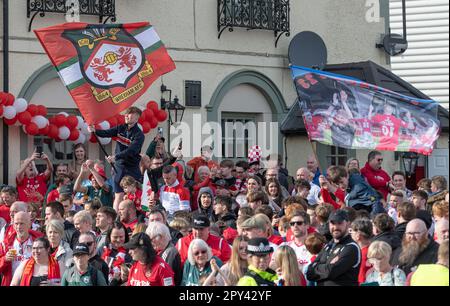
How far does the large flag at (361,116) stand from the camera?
1300cm

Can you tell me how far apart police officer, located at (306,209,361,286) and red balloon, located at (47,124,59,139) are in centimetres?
991

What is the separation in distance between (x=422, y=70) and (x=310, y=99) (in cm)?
1235

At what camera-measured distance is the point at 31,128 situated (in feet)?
62.0

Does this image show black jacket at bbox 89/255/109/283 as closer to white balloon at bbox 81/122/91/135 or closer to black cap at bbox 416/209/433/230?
black cap at bbox 416/209/433/230

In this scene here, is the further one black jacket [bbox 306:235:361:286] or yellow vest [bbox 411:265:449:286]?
black jacket [bbox 306:235:361:286]

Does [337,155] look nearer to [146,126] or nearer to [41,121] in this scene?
[146,126]

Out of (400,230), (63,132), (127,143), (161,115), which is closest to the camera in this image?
(400,230)

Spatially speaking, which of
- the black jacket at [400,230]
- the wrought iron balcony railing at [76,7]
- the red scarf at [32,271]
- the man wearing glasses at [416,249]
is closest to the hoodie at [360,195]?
the black jacket at [400,230]

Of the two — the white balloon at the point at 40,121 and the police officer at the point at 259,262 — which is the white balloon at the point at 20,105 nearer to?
the white balloon at the point at 40,121

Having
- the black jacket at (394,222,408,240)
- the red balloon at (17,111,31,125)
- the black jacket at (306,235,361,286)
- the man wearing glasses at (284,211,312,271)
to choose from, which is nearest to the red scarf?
the man wearing glasses at (284,211,312,271)

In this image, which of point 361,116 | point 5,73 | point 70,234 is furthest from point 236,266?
point 5,73

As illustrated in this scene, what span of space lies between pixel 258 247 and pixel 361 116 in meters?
4.34

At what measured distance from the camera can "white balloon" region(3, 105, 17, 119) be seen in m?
18.8
